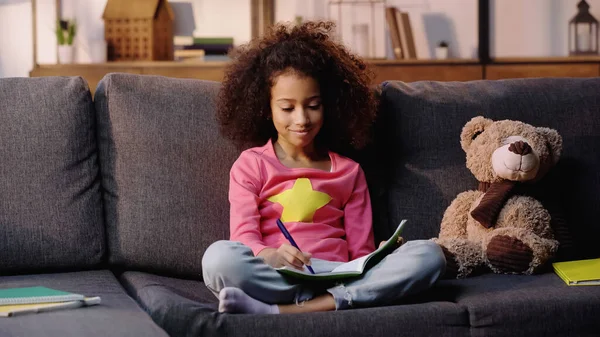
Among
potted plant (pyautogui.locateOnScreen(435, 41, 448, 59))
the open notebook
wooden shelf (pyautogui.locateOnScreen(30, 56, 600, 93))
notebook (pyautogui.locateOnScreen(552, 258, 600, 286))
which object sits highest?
potted plant (pyautogui.locateOnScreen(435, 41, 448, 59))

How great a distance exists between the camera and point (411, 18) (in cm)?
461

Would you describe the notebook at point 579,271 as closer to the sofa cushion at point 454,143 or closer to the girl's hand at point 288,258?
the sofa cushion at point 454,143

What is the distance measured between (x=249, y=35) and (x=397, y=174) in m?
2.30

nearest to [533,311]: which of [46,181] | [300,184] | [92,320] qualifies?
[300,184]

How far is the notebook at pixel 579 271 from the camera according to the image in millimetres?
1958

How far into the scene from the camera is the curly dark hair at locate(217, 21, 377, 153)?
2211mm

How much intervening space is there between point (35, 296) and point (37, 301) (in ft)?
0.09

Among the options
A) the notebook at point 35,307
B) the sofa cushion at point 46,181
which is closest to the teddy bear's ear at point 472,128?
the sofa cushion at point 46,181

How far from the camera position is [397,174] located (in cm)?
233

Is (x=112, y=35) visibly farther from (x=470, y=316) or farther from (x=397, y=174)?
(x=470, y=316)

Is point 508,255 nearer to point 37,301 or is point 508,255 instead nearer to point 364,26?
point 37,301

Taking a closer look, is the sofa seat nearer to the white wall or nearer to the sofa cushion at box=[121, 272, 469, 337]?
the sofa cushion at box=[121, 272, 469, 337]

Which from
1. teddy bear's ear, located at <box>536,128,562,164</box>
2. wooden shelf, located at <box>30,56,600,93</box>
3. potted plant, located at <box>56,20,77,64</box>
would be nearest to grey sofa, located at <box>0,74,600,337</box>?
teddy bear's ear, located at <box>536,128,562,164</box>

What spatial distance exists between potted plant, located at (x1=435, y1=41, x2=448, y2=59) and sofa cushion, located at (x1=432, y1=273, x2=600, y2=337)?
2.72 m
